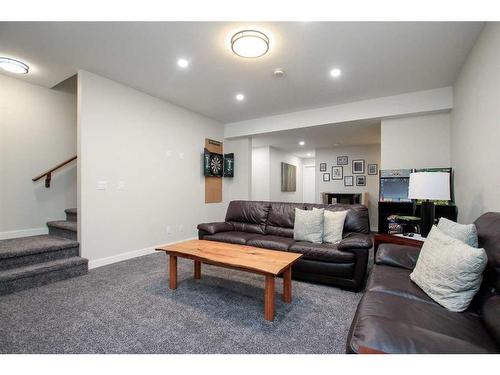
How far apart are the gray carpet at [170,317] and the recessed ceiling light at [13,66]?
107 inches

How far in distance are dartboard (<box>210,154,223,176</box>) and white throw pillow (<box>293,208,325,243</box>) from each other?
2536 millimetres

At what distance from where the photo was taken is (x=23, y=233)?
11.3ft

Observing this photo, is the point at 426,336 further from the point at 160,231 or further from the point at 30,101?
the point at 30,101

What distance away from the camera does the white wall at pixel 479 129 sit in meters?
1.99

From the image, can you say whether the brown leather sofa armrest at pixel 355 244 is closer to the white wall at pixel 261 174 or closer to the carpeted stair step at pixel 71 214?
the carpeted stair step at pixel 71 214

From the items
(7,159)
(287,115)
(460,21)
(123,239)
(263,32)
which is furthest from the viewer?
(287,115)

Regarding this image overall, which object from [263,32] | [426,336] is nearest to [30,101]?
[263,32]

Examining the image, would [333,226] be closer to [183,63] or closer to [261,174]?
[183,63]

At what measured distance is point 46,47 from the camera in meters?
2.57

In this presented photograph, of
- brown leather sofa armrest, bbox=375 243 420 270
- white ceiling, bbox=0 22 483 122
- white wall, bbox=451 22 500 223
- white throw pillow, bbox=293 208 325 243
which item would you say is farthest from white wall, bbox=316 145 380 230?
brown leather sofa armrest, bbox=375 243 420 270

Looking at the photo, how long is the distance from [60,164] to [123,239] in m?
1.68

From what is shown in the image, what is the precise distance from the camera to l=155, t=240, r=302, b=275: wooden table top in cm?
191

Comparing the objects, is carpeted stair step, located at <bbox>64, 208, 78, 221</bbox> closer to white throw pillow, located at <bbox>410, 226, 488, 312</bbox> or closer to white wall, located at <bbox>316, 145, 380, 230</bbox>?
white throw pillow, located at <bbox>410, 226, 488, 312</bbox>

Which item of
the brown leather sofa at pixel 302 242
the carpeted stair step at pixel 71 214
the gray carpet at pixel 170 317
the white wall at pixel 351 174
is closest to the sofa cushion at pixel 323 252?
the brown leather sofa at pixel 302 242
